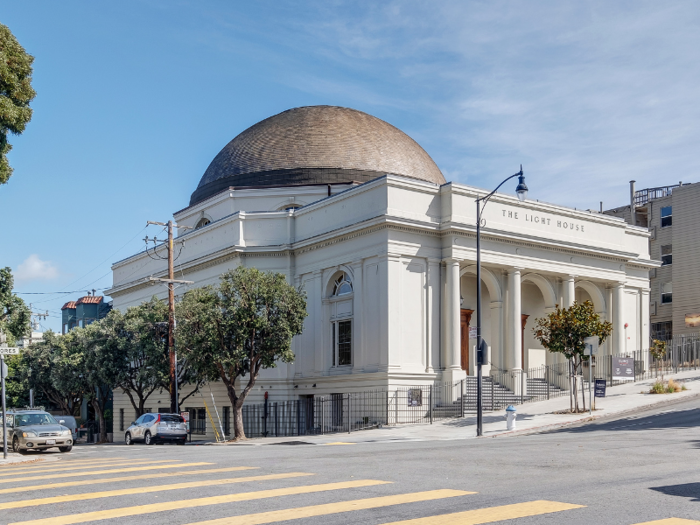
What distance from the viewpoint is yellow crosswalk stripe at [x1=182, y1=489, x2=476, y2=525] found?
9823mm

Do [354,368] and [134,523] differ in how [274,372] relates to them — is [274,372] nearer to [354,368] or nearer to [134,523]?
[354,368]

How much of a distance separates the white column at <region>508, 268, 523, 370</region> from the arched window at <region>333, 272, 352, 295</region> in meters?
8.08

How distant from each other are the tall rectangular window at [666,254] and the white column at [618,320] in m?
20.7

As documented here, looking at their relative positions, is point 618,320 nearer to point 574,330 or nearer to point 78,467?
point 574,330

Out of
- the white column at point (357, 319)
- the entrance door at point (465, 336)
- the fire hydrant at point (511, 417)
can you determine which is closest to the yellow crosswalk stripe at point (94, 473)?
the fire hydrant at point (511, 417)

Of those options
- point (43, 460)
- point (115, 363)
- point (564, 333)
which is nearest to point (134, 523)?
point (43, 460)

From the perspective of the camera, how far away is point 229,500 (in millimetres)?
11453

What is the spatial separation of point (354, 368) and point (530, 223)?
11.7 m

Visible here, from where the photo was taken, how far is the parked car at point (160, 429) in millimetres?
36250

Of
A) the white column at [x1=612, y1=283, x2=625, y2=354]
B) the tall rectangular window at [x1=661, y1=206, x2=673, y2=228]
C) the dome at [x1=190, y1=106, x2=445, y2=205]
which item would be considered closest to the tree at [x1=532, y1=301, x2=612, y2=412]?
the white column at [x1=612, y1=283, x2=625, y2=354]

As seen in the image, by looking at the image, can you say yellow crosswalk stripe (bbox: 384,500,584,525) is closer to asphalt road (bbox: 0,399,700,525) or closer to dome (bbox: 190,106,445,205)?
asphalt road (bbox: 0,399,700,525)

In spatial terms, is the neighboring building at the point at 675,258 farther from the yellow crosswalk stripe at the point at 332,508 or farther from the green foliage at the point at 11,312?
the yellow crosswalk stripe at the point at 332,508

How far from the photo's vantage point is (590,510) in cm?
1019

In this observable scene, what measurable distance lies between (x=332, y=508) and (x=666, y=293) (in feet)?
204
